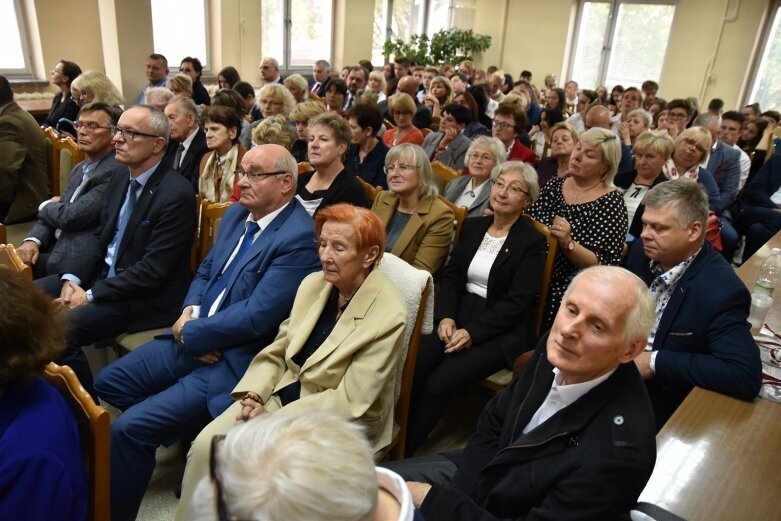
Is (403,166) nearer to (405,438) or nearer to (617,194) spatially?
(617,194)

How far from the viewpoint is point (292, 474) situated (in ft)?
2.49

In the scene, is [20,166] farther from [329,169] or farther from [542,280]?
[542,280]

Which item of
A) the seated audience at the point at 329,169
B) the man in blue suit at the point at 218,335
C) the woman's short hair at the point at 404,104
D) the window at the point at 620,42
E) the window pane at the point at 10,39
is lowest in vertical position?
the man in blue suit at the point at 218,335

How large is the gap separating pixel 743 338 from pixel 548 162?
2.40m

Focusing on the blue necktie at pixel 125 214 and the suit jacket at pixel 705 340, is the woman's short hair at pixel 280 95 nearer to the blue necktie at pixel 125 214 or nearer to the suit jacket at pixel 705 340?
the blue necktie at pixel 125 214

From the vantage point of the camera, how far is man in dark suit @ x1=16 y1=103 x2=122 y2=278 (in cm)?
272

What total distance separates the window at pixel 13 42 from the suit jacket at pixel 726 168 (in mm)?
7399

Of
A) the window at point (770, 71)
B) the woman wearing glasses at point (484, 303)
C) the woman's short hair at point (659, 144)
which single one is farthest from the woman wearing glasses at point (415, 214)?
the window at point (770, 71)

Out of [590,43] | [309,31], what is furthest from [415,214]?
[590,43]

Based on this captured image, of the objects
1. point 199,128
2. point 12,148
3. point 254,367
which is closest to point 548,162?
point 199,128

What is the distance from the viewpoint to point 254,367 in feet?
6.39

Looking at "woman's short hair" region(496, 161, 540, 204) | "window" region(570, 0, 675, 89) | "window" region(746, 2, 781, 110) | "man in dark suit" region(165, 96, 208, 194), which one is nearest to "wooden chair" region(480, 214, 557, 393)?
"woman's short hair" region(496, 161, 540, 204)

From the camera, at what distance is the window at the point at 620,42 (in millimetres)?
10906

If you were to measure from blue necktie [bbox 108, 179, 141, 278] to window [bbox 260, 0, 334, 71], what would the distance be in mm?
7438
